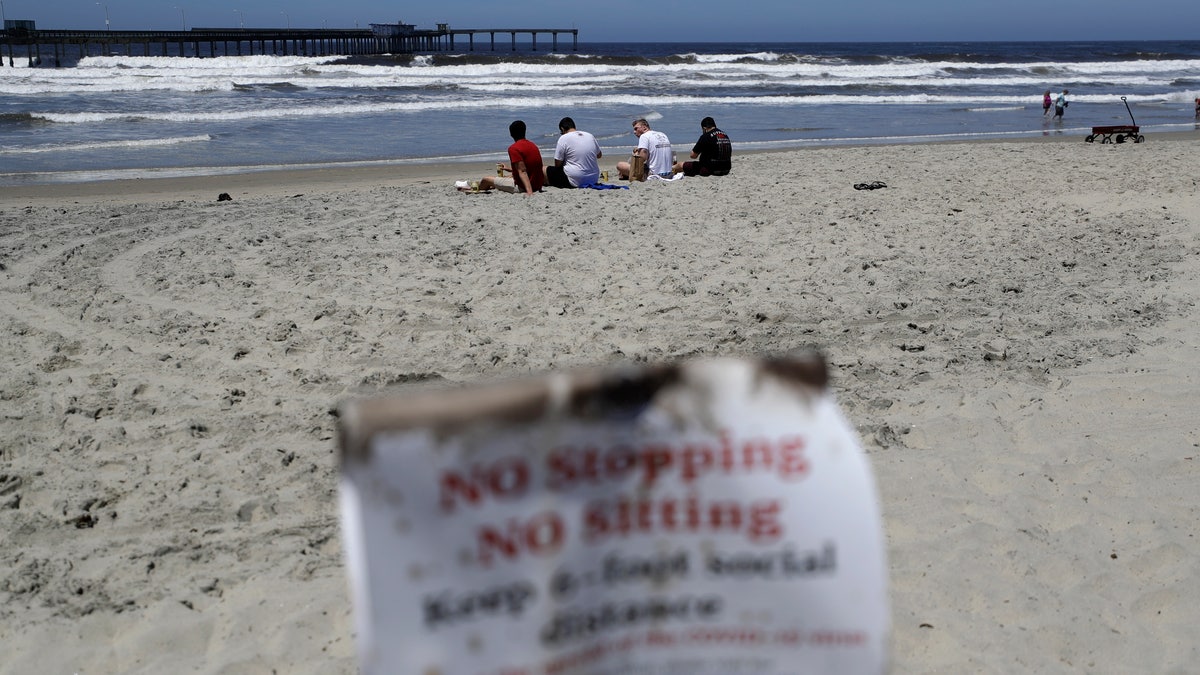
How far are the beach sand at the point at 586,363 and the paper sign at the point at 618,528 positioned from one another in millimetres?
1814

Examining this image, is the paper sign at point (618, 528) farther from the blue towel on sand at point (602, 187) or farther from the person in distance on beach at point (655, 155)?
the person in distance on beach at point (655, 155)

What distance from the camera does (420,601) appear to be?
1175mm

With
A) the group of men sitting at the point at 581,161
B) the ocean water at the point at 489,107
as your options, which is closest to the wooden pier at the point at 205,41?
the ocean water at the point at 489,107

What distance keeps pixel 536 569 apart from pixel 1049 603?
2.51 metres

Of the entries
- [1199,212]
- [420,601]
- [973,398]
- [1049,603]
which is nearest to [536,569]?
[420,601]

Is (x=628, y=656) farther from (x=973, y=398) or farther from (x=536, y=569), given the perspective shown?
(x=973, y=398)

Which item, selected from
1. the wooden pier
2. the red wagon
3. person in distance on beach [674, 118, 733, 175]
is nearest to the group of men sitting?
person in distance on beach [674, 118, 733, 175]

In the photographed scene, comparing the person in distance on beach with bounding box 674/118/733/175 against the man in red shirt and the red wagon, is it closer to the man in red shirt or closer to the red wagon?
the man in red shirt

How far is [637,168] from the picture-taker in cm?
1161

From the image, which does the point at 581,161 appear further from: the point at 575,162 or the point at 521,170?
the point at 521,170

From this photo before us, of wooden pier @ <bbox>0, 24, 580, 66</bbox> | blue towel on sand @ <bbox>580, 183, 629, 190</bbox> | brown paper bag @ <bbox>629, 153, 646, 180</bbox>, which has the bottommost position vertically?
blue towel on sand @ <bbox>580, 183, 629, 190</bbox>

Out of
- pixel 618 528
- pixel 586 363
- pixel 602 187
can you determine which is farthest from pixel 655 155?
pixel 618 528

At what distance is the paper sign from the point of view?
116 centimetres

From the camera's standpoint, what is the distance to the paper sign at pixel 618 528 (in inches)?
45.8
